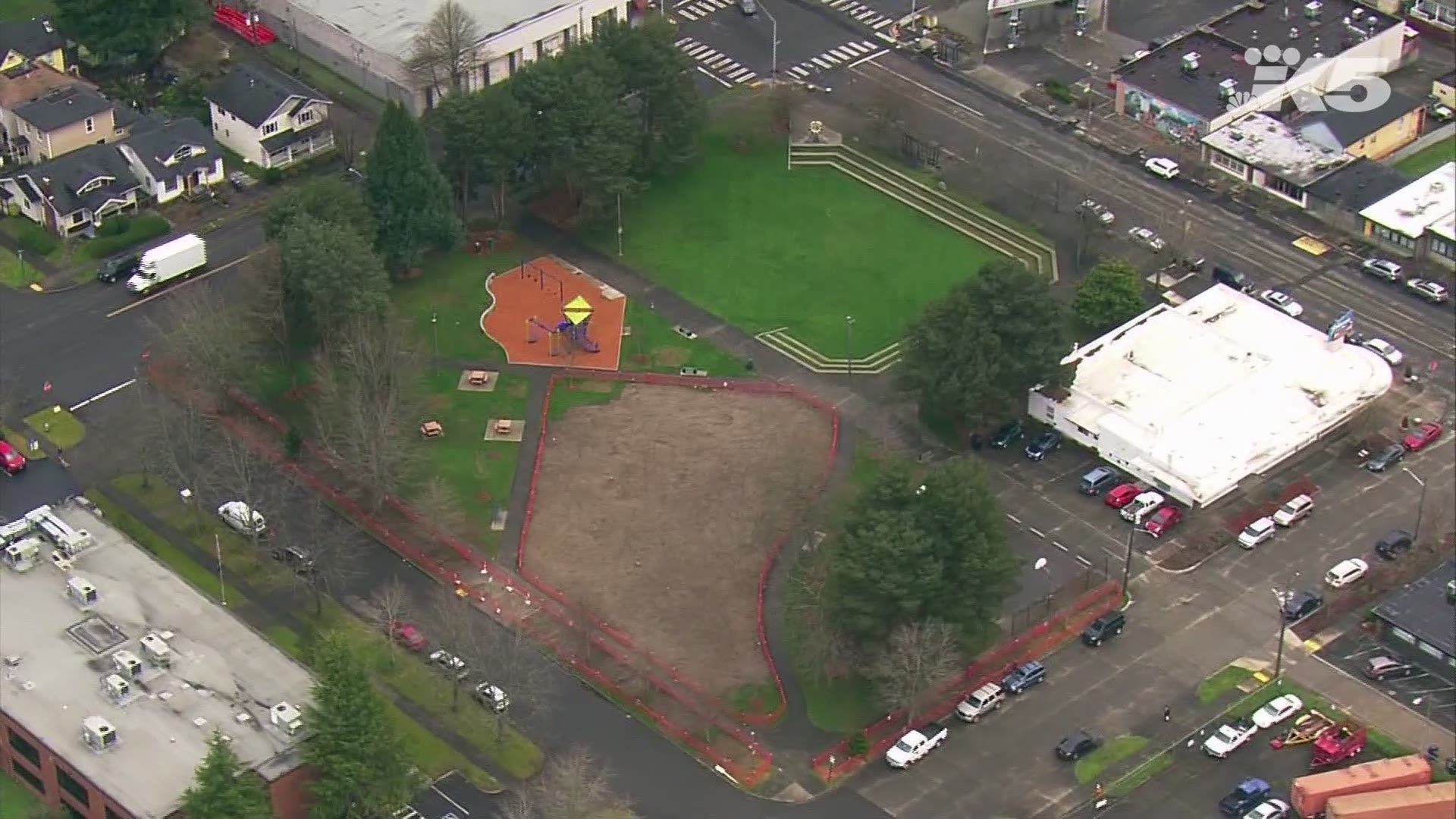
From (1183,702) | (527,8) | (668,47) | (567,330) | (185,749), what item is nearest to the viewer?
(185,749)

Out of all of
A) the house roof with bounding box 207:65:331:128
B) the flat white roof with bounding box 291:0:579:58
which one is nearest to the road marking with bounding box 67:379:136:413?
the house roof with bounding box 207:65:331:128

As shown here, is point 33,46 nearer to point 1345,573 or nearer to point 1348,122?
point 1348,122

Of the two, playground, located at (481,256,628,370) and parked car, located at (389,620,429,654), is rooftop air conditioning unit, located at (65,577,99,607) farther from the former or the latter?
playground, located at (481,256,628,370)

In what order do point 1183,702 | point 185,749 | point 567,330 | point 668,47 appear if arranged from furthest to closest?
1. point 668,47
2. point 567,330
3. point 1183,702
4. point 185,749

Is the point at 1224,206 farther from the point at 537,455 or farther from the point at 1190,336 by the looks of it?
the point at 537,455

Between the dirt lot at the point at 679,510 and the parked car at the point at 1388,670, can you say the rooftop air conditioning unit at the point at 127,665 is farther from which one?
the parked car at the point at 1388,670

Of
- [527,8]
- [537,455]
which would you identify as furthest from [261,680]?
[527,8]
